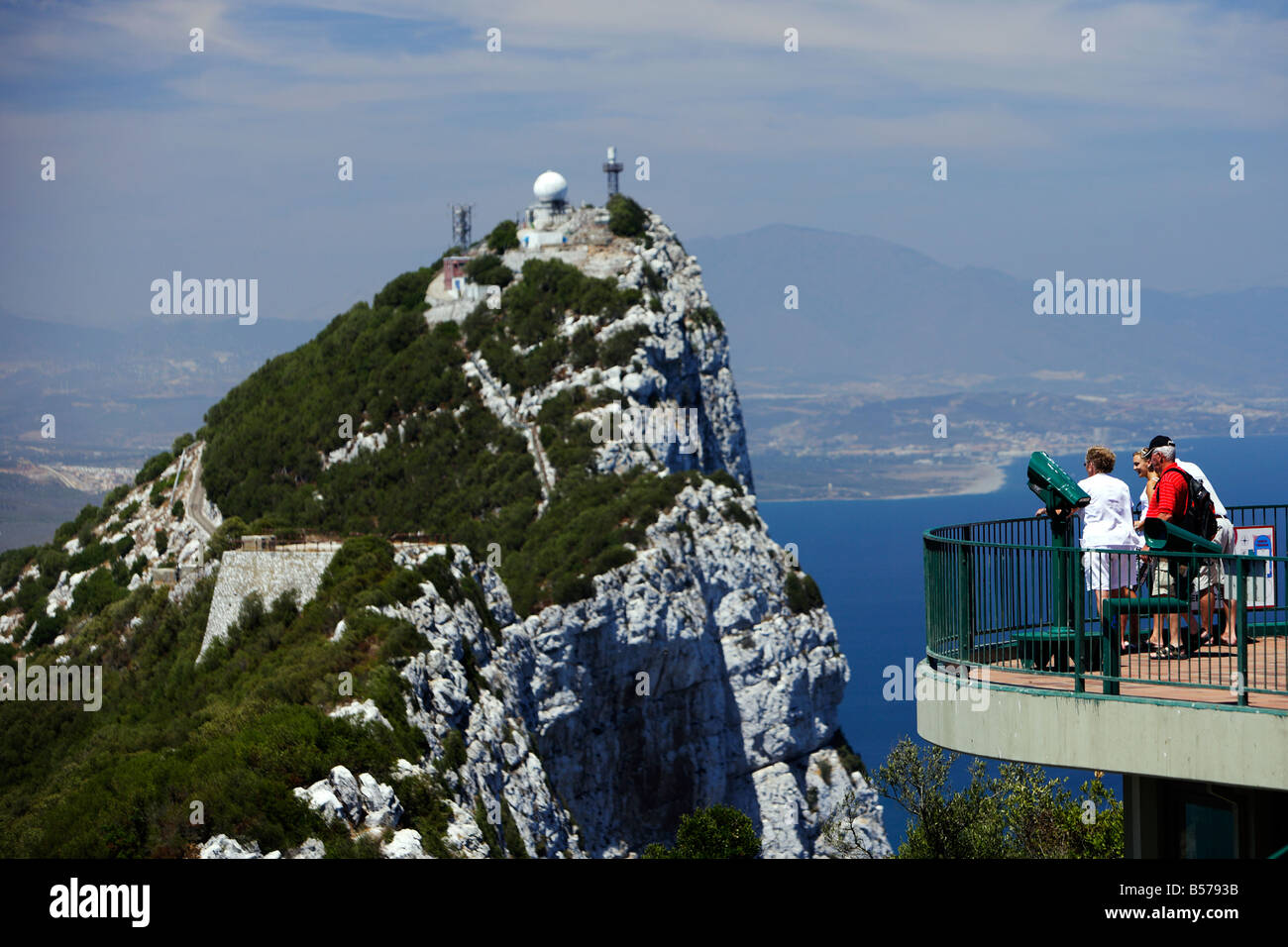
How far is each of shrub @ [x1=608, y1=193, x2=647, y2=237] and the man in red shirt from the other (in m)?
94.0

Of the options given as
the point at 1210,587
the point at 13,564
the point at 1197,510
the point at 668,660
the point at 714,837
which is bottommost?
the point at 714,837

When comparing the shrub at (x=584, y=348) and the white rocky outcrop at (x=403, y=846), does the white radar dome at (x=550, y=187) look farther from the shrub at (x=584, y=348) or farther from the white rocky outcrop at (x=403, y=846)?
the white rocky outcrop at (x=403, y=846)

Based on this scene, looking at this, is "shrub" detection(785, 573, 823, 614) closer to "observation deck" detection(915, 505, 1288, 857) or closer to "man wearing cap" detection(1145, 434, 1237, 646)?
"man wearing cap" detection(1145, 434, 1237, 646)

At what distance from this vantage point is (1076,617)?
1083 cm

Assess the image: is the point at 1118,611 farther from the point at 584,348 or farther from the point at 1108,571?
the point at 584,348

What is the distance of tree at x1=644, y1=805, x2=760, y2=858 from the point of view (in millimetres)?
44562

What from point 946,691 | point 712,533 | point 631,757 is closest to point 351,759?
point 946,691

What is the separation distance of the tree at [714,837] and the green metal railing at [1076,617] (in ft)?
109

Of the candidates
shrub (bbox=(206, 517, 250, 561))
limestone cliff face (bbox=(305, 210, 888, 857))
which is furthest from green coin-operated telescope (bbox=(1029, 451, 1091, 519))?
limestone cliff face (bbox=(305, 210, 888, 857))

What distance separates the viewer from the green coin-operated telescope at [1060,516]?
11.5 metres

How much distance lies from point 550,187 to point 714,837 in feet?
242

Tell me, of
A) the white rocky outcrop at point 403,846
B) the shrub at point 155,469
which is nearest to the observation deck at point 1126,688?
the white rocky outcrop at point 403,846

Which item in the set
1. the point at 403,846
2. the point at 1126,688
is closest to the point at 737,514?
the point at 403,846
